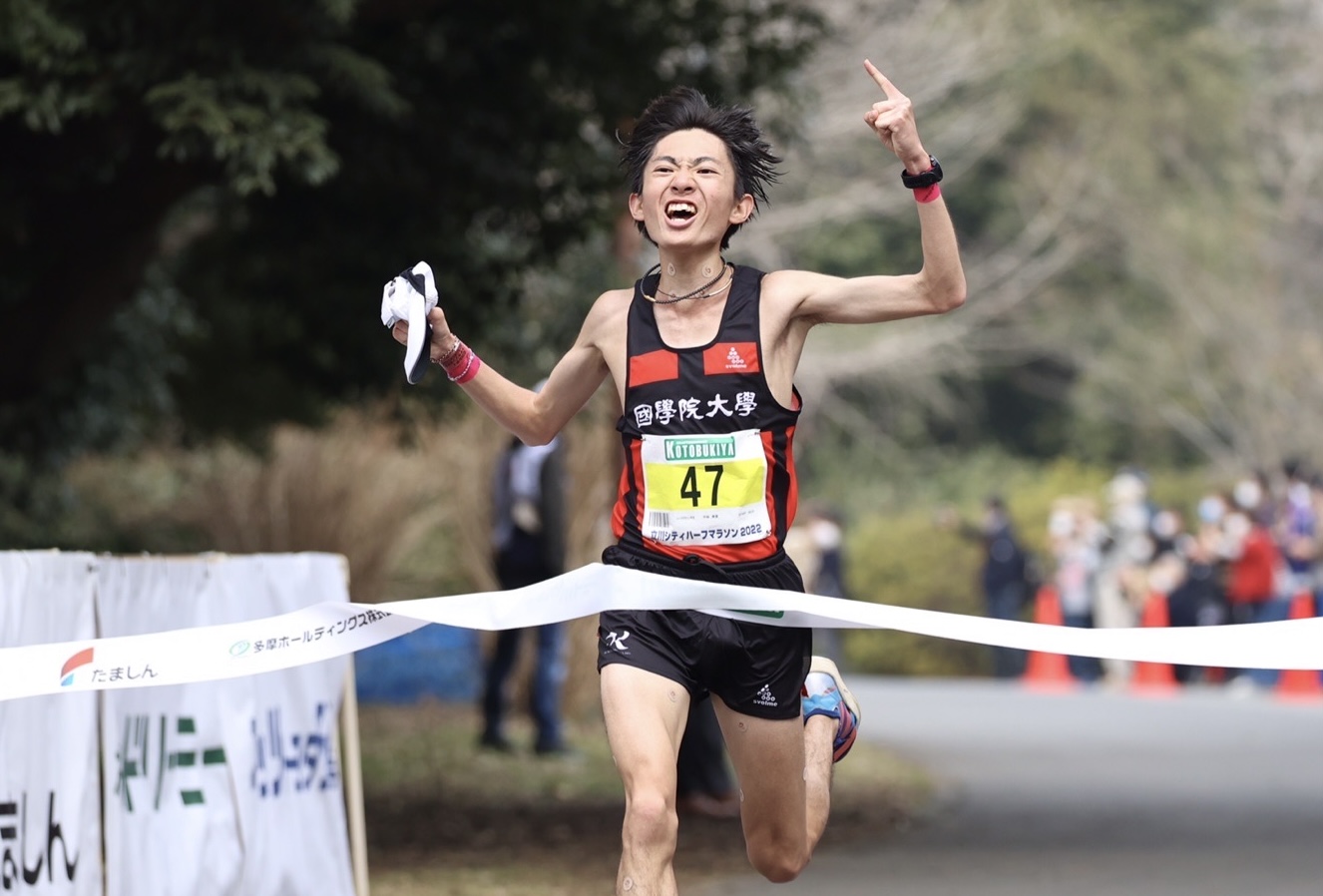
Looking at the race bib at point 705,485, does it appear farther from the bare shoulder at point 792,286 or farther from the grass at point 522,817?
the grass at point 522,817

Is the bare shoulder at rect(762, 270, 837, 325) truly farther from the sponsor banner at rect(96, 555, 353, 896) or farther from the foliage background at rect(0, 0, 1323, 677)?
the foliage background at rect(0, 0, 1323, 677)

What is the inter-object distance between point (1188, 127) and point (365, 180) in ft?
104

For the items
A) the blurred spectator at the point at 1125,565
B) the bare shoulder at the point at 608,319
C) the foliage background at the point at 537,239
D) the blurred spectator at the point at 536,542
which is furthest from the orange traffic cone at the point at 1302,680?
the bare shoulder at the point at 608,319

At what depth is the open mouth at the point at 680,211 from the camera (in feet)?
18.6

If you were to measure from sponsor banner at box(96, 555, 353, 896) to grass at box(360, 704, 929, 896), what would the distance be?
111 cm

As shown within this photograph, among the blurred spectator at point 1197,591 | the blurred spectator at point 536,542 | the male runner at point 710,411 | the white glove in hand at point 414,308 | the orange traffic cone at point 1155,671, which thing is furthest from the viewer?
the blurred spectator at point 1197,591

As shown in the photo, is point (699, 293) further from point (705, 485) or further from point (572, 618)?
point (572, 618)

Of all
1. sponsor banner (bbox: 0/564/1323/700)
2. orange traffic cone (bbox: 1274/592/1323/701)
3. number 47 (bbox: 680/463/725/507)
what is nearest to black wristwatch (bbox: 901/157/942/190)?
number 47 (bbox: 680/463/725/507)

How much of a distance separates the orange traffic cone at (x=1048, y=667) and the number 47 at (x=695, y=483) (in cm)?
2015

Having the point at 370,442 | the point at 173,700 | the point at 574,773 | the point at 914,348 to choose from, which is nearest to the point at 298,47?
the point at 173,700

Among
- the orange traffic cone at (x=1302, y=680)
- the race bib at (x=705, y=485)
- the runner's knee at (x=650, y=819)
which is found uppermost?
the orange traffic cone at (x=1302, y=680)

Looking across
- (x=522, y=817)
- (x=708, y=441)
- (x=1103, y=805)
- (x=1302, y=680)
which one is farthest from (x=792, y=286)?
(x=1302, y=680)

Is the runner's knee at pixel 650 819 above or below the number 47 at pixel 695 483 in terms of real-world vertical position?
below

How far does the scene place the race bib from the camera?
5.55 metres
